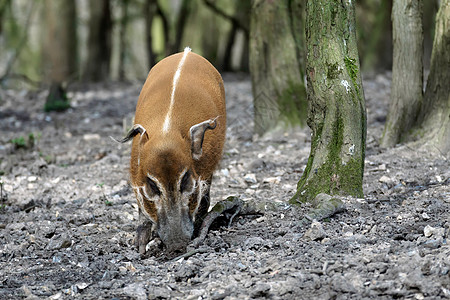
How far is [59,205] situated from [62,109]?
6023 millimetres

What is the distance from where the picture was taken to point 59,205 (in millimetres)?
6227

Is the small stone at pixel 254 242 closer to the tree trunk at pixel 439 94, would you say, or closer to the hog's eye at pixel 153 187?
the hog's eye at pixel 153 187

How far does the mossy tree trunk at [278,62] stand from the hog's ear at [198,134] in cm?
397

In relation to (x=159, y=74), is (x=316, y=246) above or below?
below

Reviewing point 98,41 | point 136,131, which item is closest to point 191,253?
point 136,131

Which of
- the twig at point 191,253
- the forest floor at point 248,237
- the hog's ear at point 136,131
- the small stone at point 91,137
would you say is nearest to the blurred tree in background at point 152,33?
the small stone at point 91,137

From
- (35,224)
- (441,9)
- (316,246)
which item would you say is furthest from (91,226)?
(441,9)

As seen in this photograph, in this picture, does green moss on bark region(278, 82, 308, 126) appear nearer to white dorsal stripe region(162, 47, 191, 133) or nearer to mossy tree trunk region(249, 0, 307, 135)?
mossy tree trunk region(249, 0, 307, 135)

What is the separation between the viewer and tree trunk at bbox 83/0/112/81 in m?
16.8

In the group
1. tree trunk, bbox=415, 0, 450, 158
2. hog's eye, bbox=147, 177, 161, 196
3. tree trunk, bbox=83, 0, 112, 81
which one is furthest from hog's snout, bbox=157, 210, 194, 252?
tree trunk, bbox=83, 0, 112, 81

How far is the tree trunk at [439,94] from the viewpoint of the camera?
641 centimetres

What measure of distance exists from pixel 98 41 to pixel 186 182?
13.6 metres

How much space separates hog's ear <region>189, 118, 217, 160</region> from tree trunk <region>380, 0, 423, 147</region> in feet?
10.3

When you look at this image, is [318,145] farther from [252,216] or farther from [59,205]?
[59,205]
